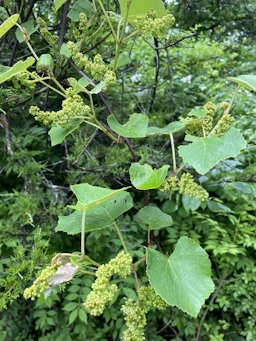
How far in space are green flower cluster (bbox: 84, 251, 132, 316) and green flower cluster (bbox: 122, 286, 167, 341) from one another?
9 centimetres

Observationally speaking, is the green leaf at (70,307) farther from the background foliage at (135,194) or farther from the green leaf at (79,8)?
the green leaf at (79,8)

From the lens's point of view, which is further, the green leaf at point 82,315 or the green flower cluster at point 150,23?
the green leaf at point 82,315

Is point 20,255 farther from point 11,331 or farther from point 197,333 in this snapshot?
point 197,333

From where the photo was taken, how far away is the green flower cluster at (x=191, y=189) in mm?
589

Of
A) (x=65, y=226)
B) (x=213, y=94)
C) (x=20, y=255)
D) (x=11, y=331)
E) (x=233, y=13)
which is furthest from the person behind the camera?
(x=213, y=94)

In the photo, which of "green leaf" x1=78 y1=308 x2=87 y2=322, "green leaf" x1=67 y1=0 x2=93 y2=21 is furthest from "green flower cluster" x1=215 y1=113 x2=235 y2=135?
"green leaf" x1=78 y1=308 x2=87 y2=322

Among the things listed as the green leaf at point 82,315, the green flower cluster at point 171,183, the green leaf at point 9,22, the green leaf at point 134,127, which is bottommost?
the green leaf at point 82,315

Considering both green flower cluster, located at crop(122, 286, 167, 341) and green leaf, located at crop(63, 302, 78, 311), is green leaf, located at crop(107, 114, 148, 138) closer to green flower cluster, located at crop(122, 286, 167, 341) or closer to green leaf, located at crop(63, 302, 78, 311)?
green flower cluster, located at crop(122, 286, 167, 341)

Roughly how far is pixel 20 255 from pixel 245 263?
1.35 m

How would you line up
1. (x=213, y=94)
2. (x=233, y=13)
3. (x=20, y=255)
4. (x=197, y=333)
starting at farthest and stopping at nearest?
(x=213, y=94) → (x=233, y=13) → (x=197, y=333) → (x=20, y=255)

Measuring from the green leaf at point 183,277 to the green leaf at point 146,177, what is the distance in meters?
0.11

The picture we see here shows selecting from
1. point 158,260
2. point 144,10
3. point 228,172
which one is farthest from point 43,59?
point 228,172

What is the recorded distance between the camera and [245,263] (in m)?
1.88

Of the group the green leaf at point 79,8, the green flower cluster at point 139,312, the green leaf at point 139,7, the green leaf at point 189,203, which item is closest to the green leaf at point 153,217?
the green flower cluster at point 139,312
